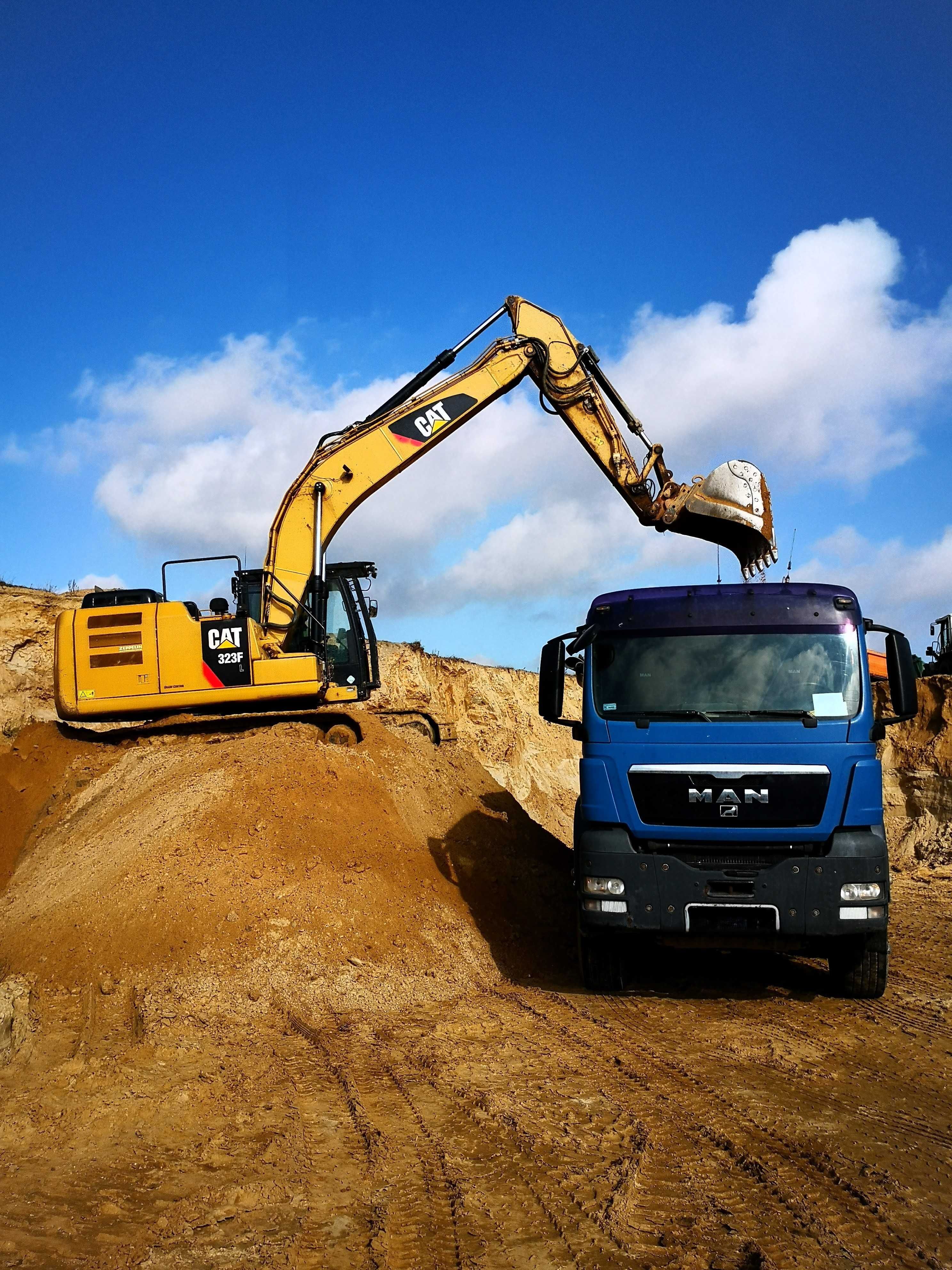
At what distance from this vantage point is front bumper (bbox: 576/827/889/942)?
23.0ft

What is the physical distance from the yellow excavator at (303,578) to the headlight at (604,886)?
227 inches

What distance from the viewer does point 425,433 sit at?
12594 millimetres

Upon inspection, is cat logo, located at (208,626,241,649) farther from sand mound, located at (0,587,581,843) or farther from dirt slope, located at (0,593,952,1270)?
sand mound, located at (0,587,581,843)

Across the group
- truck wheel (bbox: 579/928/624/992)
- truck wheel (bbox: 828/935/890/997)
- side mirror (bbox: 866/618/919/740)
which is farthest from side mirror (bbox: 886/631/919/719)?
truck wheel (bbox: 579/928/624/992)

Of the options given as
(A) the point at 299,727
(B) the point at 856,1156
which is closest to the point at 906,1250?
(B) the point at 856,1156

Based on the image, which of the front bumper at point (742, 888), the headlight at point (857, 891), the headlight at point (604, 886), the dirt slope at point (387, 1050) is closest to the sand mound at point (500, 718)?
the dirt slope at point (387, 1050)

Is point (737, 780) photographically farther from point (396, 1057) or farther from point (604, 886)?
point (396, 1057)

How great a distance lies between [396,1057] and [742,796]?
3.20m

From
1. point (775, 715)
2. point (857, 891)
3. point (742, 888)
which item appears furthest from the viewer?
point (775, 715)

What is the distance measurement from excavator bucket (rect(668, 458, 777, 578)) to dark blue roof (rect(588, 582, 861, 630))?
2.69m

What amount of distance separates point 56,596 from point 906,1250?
18.0m

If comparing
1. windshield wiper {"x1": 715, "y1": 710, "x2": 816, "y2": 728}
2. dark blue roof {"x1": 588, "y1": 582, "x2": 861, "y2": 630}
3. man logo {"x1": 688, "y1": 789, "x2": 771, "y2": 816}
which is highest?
dark blue roof {"x1": 588, "y1": 582, "x2": 861, "y2": 630}

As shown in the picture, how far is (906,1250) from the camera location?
12.5 ft

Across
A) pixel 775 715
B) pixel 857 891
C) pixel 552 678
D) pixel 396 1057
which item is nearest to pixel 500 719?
pixel 552 678
